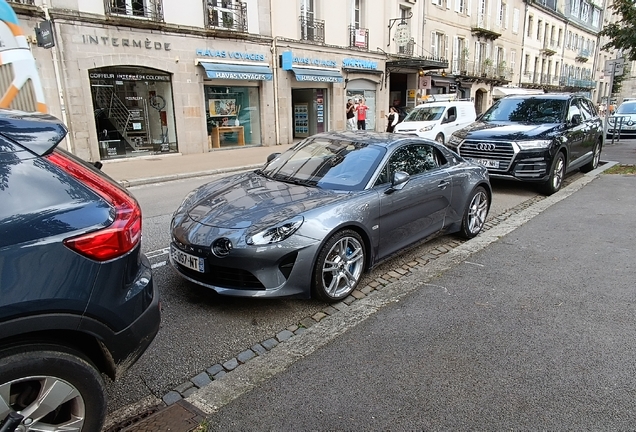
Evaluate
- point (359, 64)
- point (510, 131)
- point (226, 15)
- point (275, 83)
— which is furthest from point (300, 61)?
point (510, 131)

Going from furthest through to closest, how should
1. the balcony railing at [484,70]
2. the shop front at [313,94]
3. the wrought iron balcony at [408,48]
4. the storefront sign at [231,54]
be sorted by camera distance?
the balcony railing at [484,70]
the wrought iron balcony at [408,48]
the shop front at [313,94]
the storefront sign at [231,54]

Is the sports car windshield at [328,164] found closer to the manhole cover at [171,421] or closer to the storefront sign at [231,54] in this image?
the manhole cover at [171,421]

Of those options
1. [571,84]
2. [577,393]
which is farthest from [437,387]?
[571,84]

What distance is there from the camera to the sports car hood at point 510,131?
26.6ft

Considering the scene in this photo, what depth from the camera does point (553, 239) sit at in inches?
215

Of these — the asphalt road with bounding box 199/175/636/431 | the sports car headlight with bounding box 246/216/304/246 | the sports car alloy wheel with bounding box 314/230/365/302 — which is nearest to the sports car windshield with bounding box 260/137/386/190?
the sports car alloy wheel with bounding box 314/230/365/302

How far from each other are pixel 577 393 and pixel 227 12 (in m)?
17.2

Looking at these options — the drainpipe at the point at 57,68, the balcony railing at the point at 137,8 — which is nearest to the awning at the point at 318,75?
the balcony railing at the point at 137,8

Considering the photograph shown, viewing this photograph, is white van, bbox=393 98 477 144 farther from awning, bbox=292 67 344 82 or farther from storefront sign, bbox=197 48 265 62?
storefront sign, bbox=197 48 265 62

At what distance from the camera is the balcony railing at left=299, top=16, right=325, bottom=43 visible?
19297mm

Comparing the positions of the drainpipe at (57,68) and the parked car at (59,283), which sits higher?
the drainpipe at (57,68)

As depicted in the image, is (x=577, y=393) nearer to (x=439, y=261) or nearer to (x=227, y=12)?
(x=439, y=261)

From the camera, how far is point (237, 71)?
648 inches

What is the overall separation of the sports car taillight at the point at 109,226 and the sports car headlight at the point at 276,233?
114 cm
